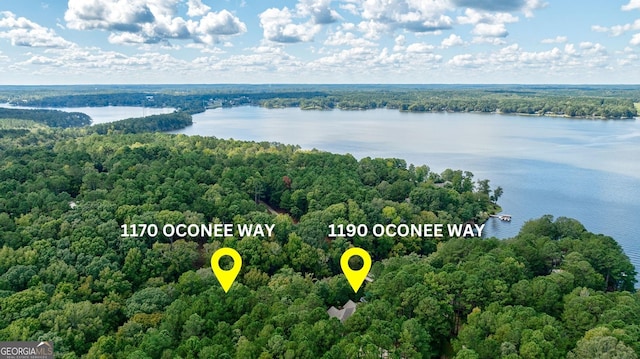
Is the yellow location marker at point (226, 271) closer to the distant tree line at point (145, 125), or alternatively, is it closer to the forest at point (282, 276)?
the forest at point (282, 276)

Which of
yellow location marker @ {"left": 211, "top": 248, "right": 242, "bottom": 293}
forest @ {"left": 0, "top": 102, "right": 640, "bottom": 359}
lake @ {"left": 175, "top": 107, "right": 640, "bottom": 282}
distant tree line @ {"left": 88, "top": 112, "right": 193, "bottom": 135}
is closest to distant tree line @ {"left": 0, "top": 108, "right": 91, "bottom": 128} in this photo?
distant tree line @ {"left": 88, "top": 112, "right": 193, "bottom": 135}

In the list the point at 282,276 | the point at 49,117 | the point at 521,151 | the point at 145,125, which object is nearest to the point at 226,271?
the point at 282,276

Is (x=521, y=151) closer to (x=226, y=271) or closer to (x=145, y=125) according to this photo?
(x=226, y=271)

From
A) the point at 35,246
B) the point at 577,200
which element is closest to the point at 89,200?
the point at 35,246

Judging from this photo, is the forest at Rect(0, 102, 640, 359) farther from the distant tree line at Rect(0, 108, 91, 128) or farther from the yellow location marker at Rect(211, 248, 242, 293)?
the distant tree line at Rect(0, 108, 91, 128)

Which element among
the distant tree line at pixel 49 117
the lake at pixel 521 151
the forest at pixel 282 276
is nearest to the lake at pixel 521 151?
the lake at pixel 521 151
